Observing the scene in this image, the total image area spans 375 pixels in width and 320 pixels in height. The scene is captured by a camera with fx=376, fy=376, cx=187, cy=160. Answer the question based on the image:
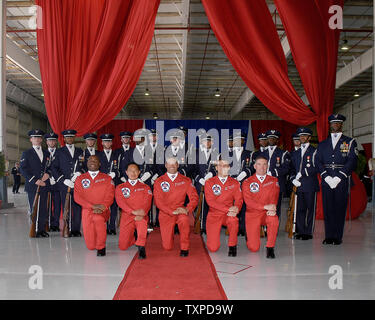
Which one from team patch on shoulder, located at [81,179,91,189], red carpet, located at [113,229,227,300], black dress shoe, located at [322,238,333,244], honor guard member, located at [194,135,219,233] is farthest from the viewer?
honor guard member, located at [194,135,219,233]

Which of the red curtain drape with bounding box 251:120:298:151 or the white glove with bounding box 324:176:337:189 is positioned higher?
the red curtain drape with bounding box 251:120:298:151

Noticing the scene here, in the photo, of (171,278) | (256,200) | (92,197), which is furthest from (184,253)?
(92,197)

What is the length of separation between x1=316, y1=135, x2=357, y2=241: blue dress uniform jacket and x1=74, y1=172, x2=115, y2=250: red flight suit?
120 inches

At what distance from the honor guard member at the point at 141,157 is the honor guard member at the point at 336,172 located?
2857mm

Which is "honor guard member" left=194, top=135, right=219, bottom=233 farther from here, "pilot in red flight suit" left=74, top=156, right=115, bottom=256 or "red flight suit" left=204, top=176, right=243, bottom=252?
"pilot in red flight suit" left=74, top=156, right=115, bottom=256

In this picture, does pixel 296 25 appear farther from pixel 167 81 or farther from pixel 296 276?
pixel 167 81

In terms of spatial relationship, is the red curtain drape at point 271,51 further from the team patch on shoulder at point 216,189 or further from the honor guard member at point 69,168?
the honor guard member at point 69,168

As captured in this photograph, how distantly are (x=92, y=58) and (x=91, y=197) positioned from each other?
2.42m

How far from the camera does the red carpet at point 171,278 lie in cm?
315

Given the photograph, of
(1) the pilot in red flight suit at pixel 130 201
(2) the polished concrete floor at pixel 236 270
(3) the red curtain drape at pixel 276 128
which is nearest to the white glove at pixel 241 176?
(2) the polished concrete floor at pixel 236 270

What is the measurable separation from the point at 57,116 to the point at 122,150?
1286mm

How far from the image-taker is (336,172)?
5.34 m

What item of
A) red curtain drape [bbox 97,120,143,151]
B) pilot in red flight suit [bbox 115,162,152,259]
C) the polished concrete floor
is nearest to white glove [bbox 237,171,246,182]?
the polished concrete floor

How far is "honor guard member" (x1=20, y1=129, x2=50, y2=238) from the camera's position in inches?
237
